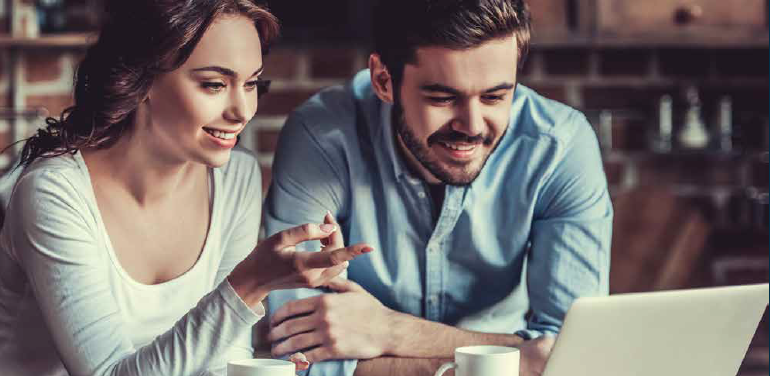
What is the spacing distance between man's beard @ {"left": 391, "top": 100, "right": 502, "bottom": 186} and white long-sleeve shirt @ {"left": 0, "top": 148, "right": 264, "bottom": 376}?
0.34m

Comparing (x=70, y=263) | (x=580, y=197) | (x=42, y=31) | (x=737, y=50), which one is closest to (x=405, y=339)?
(x=580, y=197)

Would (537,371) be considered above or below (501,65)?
below

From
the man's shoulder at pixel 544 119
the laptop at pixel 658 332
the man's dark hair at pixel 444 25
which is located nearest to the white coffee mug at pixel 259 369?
the laptop at pixel 658 332

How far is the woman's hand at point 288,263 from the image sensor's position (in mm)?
1228

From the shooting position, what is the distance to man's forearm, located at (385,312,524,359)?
1.67m

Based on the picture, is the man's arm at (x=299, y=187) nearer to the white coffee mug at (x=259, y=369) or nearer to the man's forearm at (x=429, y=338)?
the man's forearm at (x=429, y=338)

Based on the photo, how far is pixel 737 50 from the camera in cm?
281

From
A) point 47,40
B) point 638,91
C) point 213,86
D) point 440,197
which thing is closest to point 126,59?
point 213,86

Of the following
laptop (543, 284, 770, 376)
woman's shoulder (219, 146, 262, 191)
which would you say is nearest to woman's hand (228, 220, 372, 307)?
laptop (543, 284, 770, 376)

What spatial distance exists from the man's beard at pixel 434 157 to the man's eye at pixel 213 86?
36cm

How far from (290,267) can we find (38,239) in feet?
1.21

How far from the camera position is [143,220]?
1.57m

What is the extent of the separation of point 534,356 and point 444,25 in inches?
20.4

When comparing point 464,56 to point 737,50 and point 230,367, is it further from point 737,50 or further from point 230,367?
point 737,50
